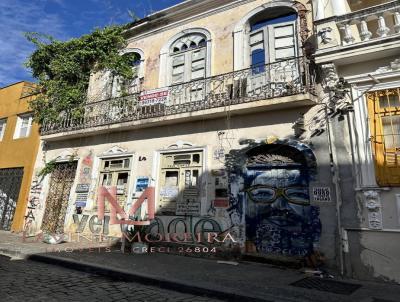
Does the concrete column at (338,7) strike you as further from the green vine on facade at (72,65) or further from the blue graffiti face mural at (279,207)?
the green vine on facade at (72,65)

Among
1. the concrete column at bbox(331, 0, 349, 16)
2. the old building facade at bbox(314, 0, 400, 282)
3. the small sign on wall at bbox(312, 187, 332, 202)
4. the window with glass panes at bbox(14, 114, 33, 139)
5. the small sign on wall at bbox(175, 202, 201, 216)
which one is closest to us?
the old building facade at bbox(314, 0, 400, 282)

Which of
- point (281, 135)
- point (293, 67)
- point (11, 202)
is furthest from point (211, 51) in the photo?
point (11, 202)

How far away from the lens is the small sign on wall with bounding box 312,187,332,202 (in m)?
7.19

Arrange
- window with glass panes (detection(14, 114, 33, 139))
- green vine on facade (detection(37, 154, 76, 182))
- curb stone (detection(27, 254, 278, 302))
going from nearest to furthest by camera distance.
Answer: curb stone (detection(27, 254, 278, 302))
green vine on facade (detection(37, 154, 76, 182))
window with glass panes (detection(14, 114, 33, 139))

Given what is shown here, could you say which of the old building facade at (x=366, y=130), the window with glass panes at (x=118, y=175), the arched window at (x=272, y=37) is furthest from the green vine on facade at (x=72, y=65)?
the old building facade at (x=366, y=130)

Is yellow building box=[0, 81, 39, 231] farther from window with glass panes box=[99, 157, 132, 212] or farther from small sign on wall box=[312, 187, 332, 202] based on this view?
small sign on wall box=[312, 187, 332, 202]

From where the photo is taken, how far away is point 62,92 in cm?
1330

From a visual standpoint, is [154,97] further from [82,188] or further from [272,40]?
[82,188]

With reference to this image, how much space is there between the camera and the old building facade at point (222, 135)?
754 cm

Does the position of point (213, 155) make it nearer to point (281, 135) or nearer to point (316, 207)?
point (281, 135)

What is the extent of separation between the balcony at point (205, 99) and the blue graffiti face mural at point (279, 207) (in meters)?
1.51

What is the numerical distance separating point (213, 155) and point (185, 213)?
1801 millimetres

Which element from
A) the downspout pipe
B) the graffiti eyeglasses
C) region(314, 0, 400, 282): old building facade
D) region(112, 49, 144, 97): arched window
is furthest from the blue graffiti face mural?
region(112, 49, 144, 97): arched window

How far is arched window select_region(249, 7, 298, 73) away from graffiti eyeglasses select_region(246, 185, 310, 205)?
10.7ft
